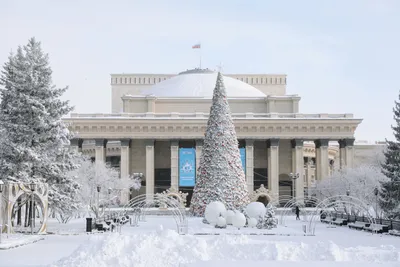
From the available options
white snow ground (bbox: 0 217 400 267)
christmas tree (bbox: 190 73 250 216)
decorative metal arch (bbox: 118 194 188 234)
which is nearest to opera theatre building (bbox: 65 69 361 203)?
decorative metal arch (bbox: 118 194 188 234)

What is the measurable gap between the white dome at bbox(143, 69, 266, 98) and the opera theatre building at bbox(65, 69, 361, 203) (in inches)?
67.1

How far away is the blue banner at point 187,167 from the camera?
62.2 metres

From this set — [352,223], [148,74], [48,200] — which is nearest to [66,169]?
[48,200]

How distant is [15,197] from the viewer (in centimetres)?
2689

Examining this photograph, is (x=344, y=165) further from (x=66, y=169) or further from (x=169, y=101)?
(x=66, y=169)

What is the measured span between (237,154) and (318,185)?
87.2 ft

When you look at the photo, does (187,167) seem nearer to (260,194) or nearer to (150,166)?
(150,166)

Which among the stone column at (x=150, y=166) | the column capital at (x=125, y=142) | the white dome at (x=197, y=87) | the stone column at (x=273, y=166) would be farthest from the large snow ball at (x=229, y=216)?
the white dome at (x=197, y=87)

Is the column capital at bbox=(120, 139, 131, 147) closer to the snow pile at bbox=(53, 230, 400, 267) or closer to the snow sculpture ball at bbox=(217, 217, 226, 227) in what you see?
the snow sculpture ball at bbox=(217, 217, 226, 227)

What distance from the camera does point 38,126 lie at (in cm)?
3009

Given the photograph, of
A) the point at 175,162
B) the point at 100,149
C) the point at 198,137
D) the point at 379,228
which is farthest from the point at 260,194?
the point at 379,228

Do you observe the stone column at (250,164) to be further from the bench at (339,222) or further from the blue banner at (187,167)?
the bench at (339,222)

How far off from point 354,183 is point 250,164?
46.8 feet

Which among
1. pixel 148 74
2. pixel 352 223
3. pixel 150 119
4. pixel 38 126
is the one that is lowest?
pixel 352 223
